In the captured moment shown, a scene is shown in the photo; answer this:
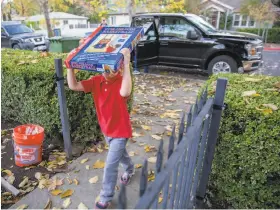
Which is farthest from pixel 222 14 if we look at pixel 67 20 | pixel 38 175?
pixel 38 175

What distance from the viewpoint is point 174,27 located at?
8.23 meters

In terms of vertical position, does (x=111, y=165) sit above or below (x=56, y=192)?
above

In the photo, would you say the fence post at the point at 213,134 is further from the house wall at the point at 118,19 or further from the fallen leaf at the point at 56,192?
the house wall at the point at 118,19

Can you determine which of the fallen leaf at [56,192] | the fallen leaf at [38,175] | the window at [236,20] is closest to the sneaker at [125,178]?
the fallen leaf at [56,192]

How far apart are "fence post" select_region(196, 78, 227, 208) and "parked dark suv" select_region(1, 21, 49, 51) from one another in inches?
529

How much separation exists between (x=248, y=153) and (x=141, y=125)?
7.72 ft

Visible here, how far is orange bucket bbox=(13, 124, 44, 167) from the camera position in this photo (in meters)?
3.10

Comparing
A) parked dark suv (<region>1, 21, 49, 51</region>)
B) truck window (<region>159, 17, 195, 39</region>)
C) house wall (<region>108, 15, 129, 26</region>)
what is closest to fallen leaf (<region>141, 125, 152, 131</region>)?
truck window (<region>159, 17, 195, 39</region>)

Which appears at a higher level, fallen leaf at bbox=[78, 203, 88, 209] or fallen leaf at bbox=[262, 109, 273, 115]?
fallen leaf at bbox=[262, 109, 273, 115]

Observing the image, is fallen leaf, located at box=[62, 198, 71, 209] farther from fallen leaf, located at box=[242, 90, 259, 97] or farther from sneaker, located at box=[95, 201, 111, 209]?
fallen leaf, located at box=[242, 90, 259, 97]

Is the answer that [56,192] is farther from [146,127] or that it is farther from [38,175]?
[146,127]

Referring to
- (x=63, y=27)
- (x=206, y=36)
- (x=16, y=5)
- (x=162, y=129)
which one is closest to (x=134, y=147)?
(x=162, y=129)

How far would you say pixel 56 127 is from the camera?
3703 millimetres

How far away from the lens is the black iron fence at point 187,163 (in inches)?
42.0
